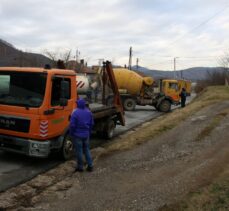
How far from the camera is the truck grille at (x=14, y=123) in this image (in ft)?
31.6

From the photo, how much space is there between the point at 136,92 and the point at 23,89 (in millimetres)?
21801

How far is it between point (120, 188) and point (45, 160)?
3516 millimetres

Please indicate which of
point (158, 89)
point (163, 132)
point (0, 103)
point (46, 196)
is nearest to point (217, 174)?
point (46, 196)

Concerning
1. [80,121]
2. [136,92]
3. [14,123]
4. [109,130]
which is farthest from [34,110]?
[136,92]

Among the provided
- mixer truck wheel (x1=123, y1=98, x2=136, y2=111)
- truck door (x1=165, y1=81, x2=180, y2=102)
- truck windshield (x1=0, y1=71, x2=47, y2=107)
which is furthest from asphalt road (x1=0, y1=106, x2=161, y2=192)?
truck door (x1=165, y1=81, x2=180, y2=102)

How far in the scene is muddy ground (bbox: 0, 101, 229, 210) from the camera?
6.88 m

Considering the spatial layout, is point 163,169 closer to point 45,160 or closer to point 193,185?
point 193,185

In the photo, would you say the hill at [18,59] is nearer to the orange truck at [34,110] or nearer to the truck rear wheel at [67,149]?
the truck rear wheel at [67,149]

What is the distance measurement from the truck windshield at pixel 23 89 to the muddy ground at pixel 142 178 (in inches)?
71.5

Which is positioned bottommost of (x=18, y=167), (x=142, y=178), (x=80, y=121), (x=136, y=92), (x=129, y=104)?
(x=18, y=167)

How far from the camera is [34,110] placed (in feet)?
31.4

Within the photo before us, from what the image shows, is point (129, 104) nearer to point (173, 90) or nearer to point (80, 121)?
point (173, 90)

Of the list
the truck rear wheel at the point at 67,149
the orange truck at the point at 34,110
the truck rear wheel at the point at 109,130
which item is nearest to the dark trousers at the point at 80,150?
the orange truck at the point at 34,110

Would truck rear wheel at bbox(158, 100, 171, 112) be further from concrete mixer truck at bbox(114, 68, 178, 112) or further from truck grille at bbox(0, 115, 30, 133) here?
truck grille at bbox(0, 115, 30, 133)
